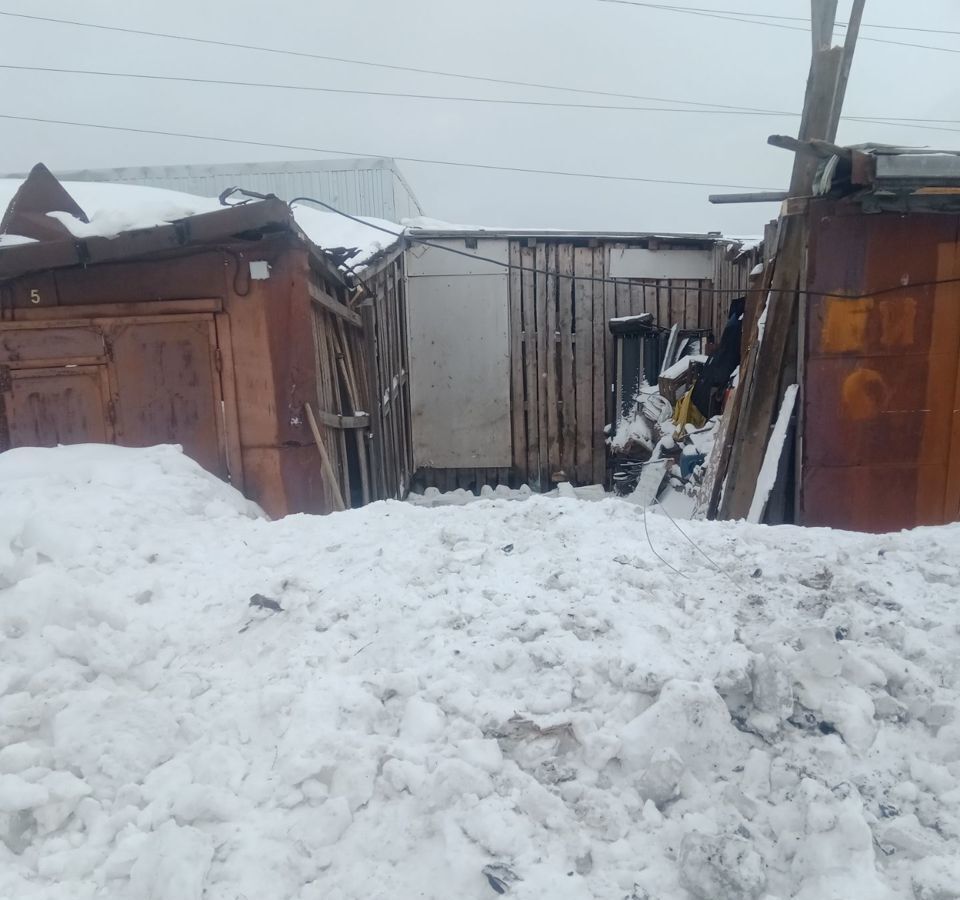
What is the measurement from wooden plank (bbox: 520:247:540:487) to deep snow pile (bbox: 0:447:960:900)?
820 centimetres

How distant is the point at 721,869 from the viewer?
2.21 meters

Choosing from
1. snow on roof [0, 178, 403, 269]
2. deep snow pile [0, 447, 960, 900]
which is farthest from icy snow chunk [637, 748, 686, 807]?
snow on roof [0, 178, 403, 269]

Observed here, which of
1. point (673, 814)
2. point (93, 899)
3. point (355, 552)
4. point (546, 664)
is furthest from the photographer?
point (355, 552)

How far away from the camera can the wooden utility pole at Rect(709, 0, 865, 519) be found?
5.73 m

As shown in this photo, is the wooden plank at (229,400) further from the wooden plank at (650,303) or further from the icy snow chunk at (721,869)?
the wooden plank at (650,303)

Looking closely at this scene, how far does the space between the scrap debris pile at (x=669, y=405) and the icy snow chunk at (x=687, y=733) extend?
16.0 ft

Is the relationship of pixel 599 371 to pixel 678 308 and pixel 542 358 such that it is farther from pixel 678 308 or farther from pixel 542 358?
pixel 678 308

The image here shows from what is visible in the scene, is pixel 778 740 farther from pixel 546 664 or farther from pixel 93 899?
pixel 93 899

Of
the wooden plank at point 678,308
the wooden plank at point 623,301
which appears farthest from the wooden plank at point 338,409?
the wooden plank at point 678,308

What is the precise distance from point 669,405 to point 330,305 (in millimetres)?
5727

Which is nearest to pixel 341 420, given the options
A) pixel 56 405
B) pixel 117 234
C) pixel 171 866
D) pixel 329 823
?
pixel 56 405

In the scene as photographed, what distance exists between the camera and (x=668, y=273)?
12.0 m

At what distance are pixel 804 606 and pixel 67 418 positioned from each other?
5.61m

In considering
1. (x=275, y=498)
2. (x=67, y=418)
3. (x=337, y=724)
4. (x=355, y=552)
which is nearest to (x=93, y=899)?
(x=337, y=724)
